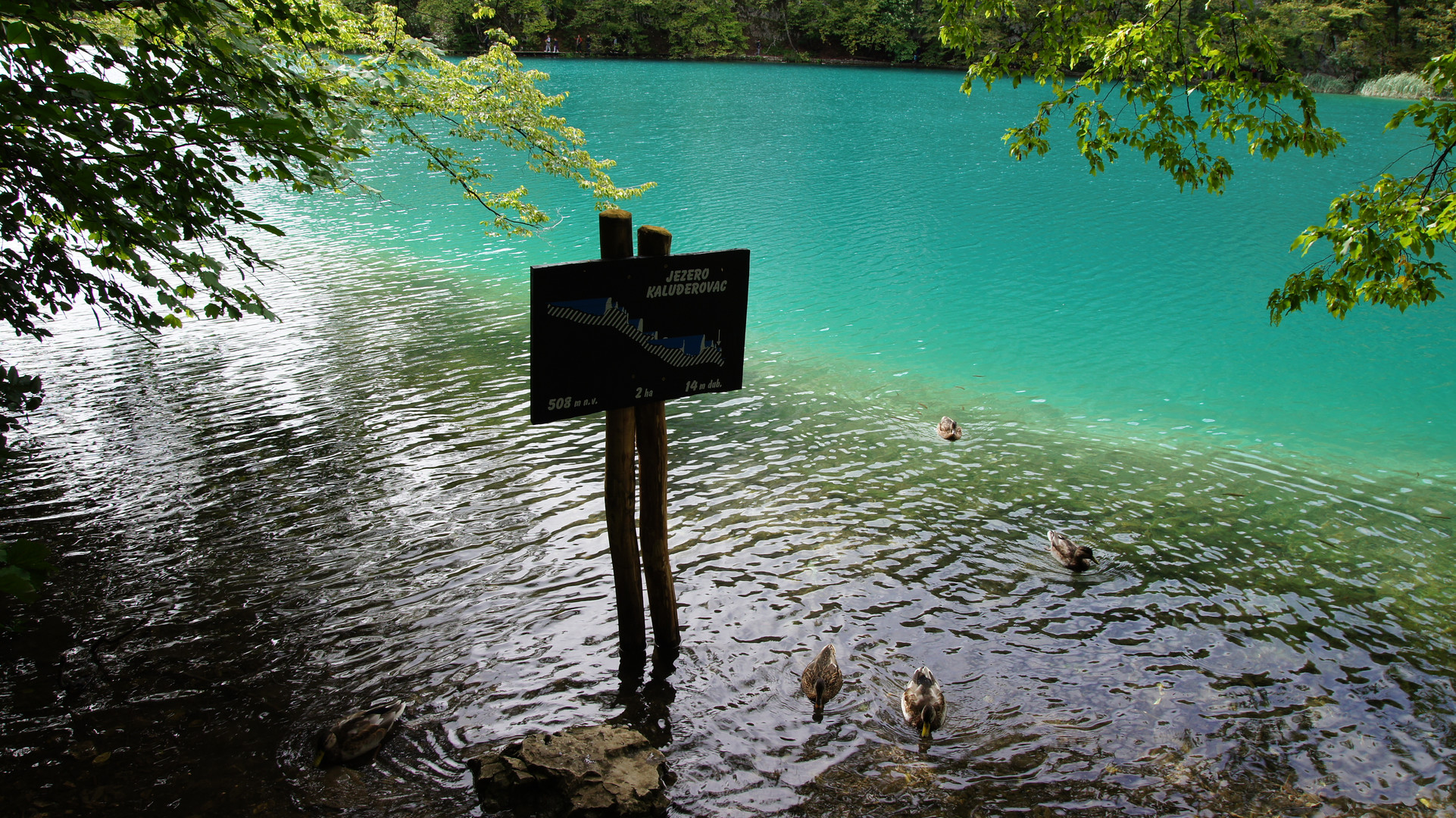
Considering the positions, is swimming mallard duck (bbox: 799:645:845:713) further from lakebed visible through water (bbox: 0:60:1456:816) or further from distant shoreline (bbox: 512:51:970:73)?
distant shoreline (bbox: 512:51:970:73)

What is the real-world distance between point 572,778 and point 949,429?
7605mm

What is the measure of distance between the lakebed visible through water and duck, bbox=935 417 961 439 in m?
0.28

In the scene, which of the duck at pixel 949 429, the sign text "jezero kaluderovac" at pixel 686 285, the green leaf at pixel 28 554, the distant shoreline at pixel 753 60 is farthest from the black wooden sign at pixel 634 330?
the distant shoreline at pixel 753 60

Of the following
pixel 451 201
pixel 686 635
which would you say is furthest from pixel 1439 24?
pixel 686 635

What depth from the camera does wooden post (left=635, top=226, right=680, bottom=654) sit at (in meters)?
5.36

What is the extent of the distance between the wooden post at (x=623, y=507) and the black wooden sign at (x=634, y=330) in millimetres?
220

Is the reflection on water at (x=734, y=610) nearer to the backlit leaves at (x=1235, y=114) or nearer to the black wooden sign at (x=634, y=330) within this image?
the black wooden sign at (x=634, y=330)

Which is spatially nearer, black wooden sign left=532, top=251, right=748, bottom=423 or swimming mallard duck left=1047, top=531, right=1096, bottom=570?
black wooden sign left=532, top=251, right=748, bottom=423

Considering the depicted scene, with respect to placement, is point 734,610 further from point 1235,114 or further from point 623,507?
point 1235,114

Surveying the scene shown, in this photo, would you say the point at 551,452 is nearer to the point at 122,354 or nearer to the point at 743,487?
the point at 743,487

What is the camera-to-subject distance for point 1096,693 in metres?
6.14

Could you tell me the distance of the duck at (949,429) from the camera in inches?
428

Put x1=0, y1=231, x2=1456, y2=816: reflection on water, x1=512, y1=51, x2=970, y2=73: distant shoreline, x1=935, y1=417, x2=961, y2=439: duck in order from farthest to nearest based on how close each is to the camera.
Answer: x1=512, y1=51, x2=970, y2=73: distant shoreline → x1=935, y1=417, x2=961, y2=439: duck → x1=0, y1=231, x2=1456, y2=816: reflection on water

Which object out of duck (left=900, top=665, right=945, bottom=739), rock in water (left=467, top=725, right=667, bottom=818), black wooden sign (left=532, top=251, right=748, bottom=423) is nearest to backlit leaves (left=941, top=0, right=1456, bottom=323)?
duck (left=900, top=665, right=945, bottom=739)
